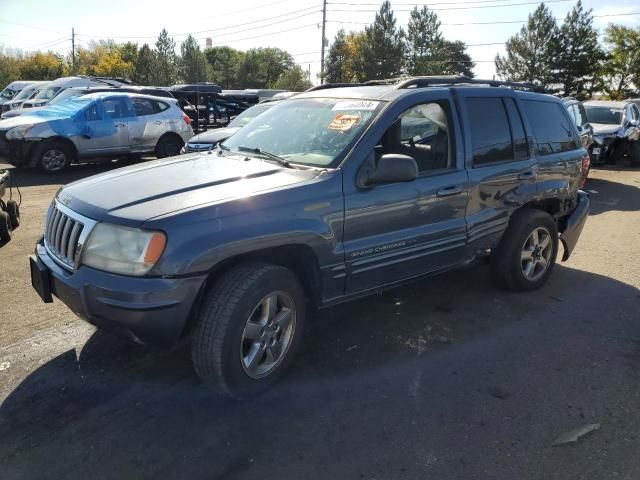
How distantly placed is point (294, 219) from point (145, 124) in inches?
402

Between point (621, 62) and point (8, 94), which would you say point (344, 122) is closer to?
point (8, 94)

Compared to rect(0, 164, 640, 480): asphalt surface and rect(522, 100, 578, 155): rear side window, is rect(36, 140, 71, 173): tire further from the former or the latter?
rect(522, 100, 578, 155): rear side window

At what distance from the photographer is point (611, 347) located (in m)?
3.93

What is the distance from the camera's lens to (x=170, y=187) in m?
3.10

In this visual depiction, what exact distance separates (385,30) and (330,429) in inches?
2334

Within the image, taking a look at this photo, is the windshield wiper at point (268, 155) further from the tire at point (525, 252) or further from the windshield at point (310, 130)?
the tire at point (525, 252)

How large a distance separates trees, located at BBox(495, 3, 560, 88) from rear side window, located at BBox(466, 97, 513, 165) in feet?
159

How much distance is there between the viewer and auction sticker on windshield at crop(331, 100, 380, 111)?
12.1 ft

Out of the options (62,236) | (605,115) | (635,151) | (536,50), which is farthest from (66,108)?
(536,50)

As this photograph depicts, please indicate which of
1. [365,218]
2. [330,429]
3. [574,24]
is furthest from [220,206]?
[574,24]

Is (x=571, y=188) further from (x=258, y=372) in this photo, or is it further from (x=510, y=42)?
(x=510, y=42)

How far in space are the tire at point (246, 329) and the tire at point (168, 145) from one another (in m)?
10.2

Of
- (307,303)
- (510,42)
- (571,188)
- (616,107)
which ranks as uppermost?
(510,42)

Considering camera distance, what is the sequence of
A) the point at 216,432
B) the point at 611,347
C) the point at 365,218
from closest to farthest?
1. the point at 216,432
2. the point at 365,218
3. the point at 611,347
